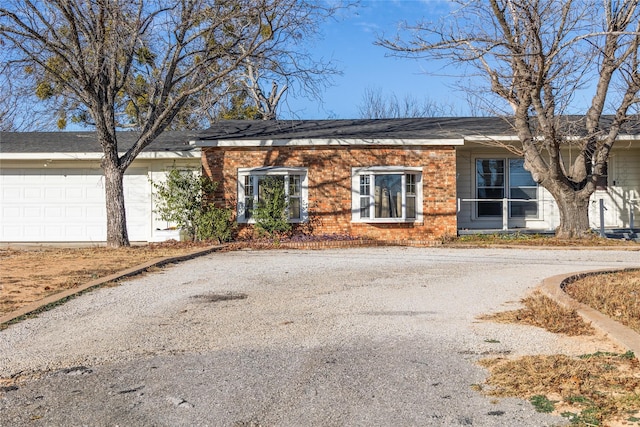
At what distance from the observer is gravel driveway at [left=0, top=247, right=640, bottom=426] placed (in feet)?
13.8

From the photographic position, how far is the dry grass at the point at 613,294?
662 centimetres

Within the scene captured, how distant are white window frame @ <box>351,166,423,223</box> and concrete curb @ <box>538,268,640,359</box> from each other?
8982 mm

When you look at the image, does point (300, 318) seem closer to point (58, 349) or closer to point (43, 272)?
point (58, 349)

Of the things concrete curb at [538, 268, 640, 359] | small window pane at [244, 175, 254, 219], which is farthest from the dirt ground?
concrete curb at [538, 268, 640, 359]

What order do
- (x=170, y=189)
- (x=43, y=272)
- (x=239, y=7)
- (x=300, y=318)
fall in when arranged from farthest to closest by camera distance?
(x=170, y=189) < (x=239, y=7) < (x=43, y=272) < (x=300, y=318)

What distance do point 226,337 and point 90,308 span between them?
98.1 inches

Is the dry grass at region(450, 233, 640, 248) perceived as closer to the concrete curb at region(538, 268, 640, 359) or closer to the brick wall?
the brick wall

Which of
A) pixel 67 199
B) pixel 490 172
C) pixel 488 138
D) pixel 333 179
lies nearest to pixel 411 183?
pixel 333 179

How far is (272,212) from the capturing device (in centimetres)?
1789

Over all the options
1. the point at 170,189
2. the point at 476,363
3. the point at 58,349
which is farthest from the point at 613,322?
the point at 170,189

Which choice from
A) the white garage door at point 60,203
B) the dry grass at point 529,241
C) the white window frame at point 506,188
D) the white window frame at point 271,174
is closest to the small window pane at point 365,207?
the white window frame at point 271,174

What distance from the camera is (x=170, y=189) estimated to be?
18.0m

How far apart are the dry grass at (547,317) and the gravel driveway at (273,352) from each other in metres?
0.22

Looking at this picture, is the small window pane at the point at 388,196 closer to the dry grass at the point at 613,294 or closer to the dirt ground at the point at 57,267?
the dirt ground at the point at 57,267
